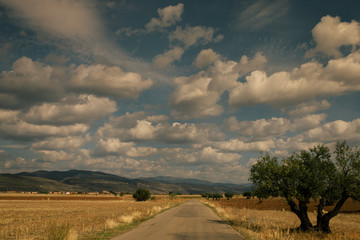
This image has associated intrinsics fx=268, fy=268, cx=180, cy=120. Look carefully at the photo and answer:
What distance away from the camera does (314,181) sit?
25703 millimetres

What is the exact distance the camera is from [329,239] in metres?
22.3

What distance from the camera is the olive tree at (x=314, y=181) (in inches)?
983

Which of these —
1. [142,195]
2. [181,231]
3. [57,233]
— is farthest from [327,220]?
[142,195]

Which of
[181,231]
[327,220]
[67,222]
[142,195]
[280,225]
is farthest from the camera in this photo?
[142,195]

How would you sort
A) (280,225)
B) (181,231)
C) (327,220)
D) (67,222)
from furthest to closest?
1. (67,222)
2. (280,225)
3. (327,220)
4. (181,231)

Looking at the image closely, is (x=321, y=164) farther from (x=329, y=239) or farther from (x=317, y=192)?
(x=329, y=239)

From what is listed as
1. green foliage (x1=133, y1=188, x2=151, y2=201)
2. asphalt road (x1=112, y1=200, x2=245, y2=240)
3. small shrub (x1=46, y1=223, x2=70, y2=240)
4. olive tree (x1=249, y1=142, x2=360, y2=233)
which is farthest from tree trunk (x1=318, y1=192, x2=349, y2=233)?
green foliage (x1=133, y1=188, x2=151, y2=201)

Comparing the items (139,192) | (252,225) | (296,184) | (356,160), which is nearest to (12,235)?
(252,225)

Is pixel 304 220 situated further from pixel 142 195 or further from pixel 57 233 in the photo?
pixel 142 195

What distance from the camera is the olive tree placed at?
24969mm

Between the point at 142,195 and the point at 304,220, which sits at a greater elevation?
the point at 304,220

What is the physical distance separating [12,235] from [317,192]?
28359mm

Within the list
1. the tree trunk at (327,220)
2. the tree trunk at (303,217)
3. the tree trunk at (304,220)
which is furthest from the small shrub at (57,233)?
the tree trunk at (327,220)

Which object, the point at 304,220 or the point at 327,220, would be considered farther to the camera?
the point at 304,220
